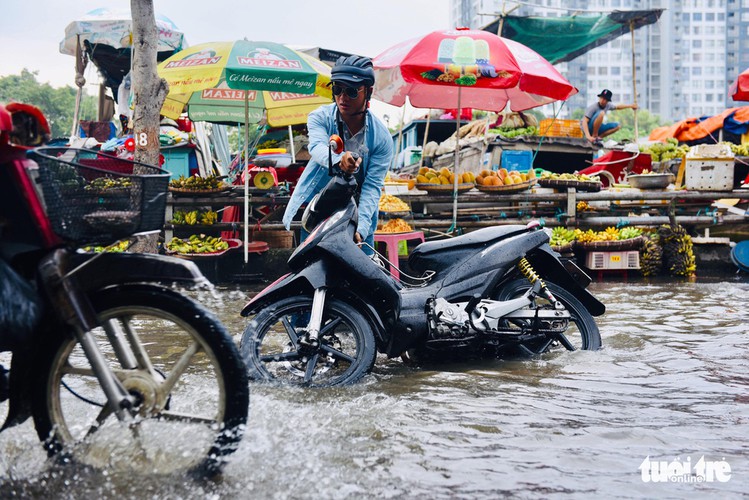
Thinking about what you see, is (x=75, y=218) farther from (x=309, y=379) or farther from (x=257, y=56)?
(x=257, y=56)

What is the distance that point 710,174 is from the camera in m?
10.9

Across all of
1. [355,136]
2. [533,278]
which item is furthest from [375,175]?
[533,278]

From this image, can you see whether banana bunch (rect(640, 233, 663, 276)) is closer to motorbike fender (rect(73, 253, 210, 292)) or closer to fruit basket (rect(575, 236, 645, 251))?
fruit basket (rect(575, 236, 645, 251))

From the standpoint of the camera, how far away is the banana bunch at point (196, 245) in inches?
373

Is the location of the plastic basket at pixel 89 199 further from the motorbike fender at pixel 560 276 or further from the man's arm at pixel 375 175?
the motorbike fender at pixel 560 276

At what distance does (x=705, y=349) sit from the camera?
5.17 metres

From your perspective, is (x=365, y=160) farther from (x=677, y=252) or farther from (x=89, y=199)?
(x=677, y=252)

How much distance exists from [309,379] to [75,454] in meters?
1.49

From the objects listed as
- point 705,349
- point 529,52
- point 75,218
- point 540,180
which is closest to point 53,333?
point 75,218

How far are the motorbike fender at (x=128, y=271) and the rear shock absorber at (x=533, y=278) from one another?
8.55 feet

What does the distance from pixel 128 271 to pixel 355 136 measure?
2.42 m

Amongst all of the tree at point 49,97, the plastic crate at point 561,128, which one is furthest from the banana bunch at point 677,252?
the tree at point 49,97

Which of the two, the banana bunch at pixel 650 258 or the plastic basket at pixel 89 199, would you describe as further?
the banana bunch at pixel 650 258

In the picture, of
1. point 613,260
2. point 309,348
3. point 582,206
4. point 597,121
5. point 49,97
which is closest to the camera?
point 309,348
